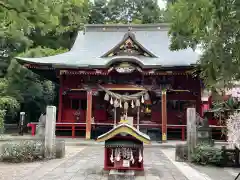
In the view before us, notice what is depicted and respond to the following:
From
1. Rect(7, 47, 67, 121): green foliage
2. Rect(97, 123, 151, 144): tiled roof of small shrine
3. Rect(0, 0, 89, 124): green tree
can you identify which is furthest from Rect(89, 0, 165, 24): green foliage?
Rect(97, 123, 151, 144): tiled roof of small shrine

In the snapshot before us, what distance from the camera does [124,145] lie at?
684cm

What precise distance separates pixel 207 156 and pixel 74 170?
12.8 feet

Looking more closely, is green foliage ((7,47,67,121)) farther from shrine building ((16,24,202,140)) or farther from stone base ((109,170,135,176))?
stone base ((109,170,135,176))

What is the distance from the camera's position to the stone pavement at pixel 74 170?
21.6 feet

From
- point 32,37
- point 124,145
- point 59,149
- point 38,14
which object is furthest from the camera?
point 32,37

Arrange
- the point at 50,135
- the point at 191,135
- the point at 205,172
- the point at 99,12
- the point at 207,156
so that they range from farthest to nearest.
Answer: the point at 99,12
the point at 50,135
the point at 191,135
the point at 207,156
the point at 205,172

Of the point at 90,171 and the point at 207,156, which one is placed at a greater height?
the point at 207,156

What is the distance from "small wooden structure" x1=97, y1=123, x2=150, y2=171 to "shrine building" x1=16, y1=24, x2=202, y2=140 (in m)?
7.83

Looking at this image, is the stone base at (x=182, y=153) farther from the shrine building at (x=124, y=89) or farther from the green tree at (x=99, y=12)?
the green tree at (x=99, y=12)

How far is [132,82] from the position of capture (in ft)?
53.5

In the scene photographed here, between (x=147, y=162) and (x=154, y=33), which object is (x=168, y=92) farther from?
(x=147, y=162)

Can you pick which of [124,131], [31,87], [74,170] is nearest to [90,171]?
[74,170]

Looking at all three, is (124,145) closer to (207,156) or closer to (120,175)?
(120,175)

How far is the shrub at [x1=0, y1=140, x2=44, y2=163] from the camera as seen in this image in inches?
335
